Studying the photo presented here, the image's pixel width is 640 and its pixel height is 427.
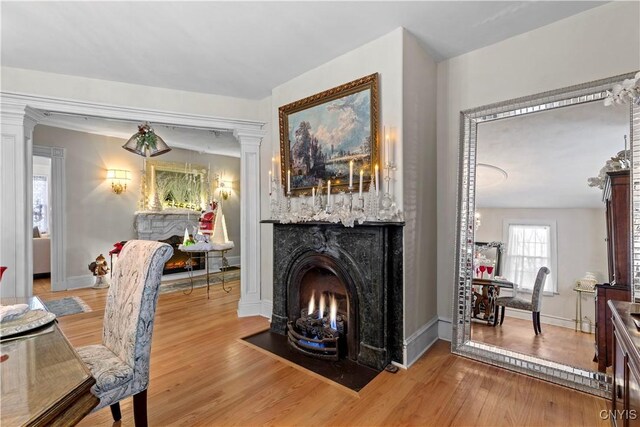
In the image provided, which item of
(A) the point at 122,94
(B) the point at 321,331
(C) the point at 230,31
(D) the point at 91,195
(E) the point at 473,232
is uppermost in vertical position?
(C) the point at 230,31

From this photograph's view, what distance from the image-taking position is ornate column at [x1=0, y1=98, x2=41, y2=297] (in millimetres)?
2846

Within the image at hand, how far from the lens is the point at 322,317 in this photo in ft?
9.00

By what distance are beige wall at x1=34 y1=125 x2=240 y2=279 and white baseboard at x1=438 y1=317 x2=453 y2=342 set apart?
5376 mm

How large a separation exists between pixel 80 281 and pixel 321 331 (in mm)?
4697

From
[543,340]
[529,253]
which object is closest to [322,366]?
[543,340]

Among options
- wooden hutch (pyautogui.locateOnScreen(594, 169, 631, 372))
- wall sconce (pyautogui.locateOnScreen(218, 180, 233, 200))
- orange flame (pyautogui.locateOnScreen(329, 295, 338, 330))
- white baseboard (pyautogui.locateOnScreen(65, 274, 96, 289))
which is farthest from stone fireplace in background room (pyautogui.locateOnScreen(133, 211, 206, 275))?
wooden hutch (pyautogui.locateOnScreen(594, 169, 631, 372))

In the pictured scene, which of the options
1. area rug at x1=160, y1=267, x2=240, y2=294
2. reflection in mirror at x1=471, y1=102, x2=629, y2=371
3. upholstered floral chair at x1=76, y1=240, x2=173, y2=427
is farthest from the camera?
area rug at x1=160, y1=267, x2=240, y2=294

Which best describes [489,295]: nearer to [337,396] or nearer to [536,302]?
[536,302]

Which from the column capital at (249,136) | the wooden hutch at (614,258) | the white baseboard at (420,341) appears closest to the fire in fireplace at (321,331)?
the white baseboard at (420,341)

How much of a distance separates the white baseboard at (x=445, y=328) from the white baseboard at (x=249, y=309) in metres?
2.02

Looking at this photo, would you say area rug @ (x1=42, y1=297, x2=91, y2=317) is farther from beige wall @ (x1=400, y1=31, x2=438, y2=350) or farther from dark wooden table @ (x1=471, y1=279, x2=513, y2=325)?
dark wooden table @ (x1=471, y1=279, x2=513, y2=325)

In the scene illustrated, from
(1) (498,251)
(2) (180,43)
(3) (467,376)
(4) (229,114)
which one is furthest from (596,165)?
(4) (229,114)

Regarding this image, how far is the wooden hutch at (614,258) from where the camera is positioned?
187cm

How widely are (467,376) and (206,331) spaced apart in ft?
8.04
